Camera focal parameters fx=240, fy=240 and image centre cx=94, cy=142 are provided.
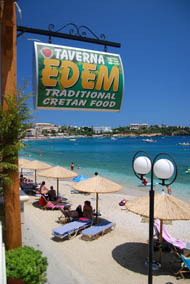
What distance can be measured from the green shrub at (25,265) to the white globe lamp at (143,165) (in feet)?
6.70

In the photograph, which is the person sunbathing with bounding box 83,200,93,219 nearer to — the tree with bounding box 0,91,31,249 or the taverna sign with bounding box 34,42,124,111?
the tree with bounding box 0,91,31,249

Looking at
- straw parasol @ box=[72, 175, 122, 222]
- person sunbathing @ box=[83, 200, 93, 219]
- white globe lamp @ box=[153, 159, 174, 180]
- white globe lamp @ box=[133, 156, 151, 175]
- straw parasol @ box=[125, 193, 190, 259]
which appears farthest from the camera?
person sunbathing @ box=[83, 200, 93, 219]

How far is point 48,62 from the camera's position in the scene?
10.6 ft

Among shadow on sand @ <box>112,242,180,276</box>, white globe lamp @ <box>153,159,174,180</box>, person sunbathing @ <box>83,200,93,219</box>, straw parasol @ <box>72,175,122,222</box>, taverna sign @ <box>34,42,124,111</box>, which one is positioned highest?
taverna sign @ <box>34,42,124,111</box>

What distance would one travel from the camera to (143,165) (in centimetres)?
385

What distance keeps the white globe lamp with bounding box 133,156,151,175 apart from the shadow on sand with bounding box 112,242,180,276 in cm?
340

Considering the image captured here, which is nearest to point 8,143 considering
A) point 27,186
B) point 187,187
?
point 27,186

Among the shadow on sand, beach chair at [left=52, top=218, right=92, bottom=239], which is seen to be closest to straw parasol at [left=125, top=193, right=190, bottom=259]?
the shadow on sand

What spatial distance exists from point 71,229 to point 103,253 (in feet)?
4.64

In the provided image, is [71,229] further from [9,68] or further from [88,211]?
[9,68]

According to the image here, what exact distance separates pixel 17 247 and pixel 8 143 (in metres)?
1.67

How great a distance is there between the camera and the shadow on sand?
605cm

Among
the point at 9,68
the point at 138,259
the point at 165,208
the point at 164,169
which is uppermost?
the point at 9,68

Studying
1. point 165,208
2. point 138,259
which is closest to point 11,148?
point 165,208
